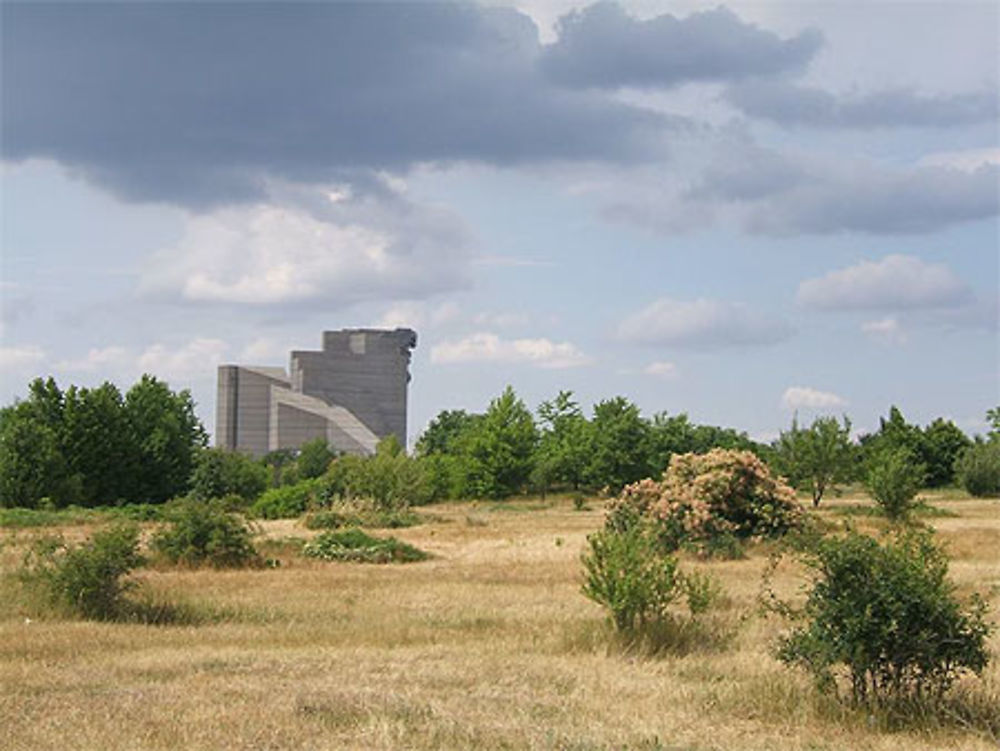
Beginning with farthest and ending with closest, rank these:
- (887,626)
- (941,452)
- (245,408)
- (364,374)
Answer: (364,374) < (245,408) < (941,452) < (887,626)

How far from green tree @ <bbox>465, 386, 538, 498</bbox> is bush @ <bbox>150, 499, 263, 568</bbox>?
54.3 meters

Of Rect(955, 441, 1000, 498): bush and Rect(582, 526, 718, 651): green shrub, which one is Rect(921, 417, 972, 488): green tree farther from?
Rect(582, 526, 718, 651): green shrub

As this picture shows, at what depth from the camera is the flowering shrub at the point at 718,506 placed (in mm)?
31234

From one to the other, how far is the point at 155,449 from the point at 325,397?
97.6 metres

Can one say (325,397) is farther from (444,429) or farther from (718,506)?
(718,506)

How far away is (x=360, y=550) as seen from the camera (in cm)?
3045

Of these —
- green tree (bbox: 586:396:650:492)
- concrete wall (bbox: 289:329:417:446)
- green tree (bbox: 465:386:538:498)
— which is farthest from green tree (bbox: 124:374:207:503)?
concrete wall (bbox: 289:329:417:446)

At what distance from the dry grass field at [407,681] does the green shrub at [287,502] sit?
3419 cm

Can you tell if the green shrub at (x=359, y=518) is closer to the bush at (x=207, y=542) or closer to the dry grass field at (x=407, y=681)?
the bush at (x=207, y=542)

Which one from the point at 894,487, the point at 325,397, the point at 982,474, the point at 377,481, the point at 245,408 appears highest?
the point at 325,397

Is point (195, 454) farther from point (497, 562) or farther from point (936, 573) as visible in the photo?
point (936, 573)

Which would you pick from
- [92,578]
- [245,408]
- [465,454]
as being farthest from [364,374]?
[92,578]

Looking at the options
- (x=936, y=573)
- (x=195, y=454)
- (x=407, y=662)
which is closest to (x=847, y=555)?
(x=936, y=573)

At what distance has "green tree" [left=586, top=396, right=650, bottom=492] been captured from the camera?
81062 millimetres
